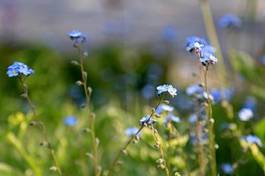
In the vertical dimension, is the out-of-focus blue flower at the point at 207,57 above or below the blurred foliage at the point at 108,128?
below

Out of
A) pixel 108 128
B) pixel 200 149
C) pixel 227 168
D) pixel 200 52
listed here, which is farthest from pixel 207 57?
pixel 108 128

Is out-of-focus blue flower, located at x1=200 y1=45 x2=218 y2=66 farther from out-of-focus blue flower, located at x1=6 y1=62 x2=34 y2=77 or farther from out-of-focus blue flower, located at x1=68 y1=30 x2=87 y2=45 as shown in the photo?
out-of-focus blue flower, located at x1=6 y1=62 x2=34 y2=77

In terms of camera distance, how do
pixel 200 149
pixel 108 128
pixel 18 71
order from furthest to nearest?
pixel 108 128 < pixel 200 149 < pixel 18 71

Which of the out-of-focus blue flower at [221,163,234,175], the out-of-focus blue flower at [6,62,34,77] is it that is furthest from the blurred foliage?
the out-of-focus blue flower at [6,62,34,77]

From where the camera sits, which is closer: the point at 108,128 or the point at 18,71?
the point at 18,71

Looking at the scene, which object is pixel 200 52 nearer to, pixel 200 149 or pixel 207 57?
pixel 207 57

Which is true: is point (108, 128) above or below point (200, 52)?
above

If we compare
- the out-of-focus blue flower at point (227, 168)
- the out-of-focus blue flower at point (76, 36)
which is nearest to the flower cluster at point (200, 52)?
the out-of-focus blue flower at point (76, 36)

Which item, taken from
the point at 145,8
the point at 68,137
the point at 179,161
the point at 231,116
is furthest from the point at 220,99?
the point at 145,8

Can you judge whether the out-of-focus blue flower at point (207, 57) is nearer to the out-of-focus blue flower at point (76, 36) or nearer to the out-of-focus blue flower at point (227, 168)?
the out-of-focus blue flower at point (76, 36)
